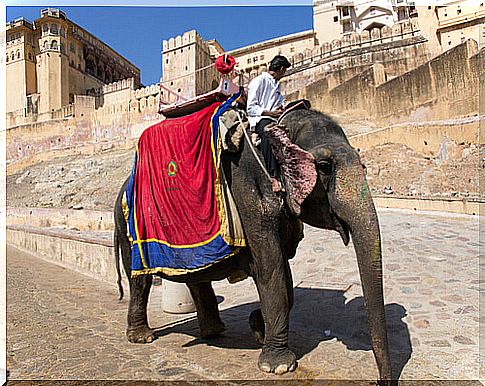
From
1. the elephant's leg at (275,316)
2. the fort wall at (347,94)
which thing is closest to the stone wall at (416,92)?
the fort wall at (347,94)

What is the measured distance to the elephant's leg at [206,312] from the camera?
5289mm

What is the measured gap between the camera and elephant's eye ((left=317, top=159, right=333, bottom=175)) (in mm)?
3574

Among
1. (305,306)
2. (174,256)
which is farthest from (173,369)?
(305,306)

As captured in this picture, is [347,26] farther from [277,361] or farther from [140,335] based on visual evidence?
[277,361]

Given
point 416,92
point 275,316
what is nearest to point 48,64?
point 416,92

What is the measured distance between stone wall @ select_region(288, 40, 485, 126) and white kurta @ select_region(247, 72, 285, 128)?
15399mm

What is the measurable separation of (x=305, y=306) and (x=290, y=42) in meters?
46.4

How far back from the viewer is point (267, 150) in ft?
13.3

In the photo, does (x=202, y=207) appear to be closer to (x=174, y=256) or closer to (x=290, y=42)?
(x=174, y=256)

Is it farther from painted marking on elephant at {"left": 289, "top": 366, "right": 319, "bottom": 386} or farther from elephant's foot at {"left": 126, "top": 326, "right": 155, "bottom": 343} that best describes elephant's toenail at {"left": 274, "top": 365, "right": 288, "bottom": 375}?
elephant's foot at {"left": 126, "top": 326, "right": 155, "bottom": 343}

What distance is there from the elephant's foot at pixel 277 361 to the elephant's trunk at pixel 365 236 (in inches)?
39.5

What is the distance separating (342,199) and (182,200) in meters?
1.76

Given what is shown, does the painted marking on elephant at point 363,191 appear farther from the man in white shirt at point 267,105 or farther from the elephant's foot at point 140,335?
the elephant's foot at point 140,335

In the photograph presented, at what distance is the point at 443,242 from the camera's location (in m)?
7.77
